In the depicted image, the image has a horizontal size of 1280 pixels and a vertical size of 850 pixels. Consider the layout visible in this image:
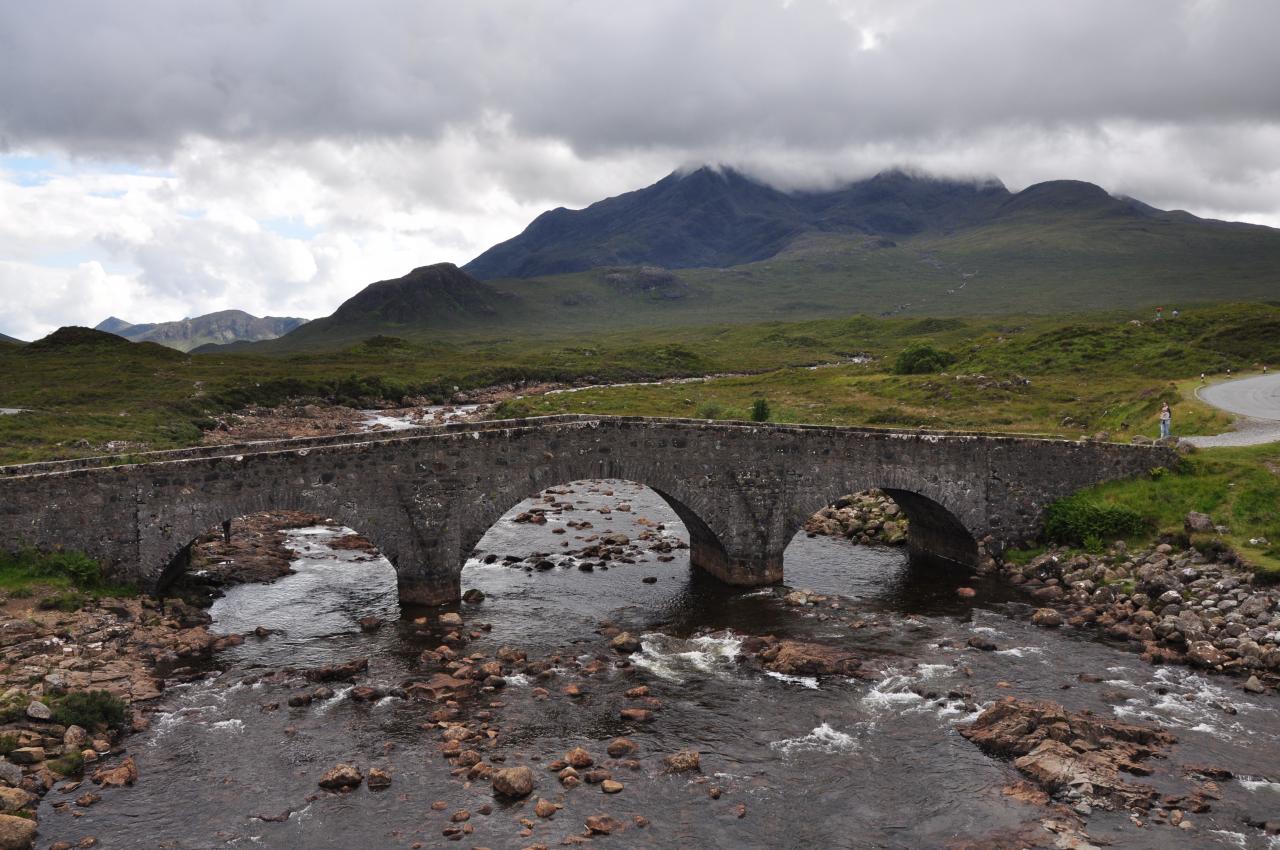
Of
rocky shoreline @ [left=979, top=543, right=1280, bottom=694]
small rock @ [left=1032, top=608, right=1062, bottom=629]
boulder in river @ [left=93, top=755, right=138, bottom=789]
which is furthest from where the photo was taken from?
small rock @ [left=1032, top=608, right=1062, bottom=629]

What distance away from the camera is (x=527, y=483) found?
3014cm

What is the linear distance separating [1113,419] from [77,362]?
94.9 metres

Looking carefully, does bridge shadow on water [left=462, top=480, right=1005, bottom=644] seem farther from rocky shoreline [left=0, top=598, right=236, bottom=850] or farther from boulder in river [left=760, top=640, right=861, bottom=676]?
rocky shoreline [left=0, top=598, right=236, bottom=850]

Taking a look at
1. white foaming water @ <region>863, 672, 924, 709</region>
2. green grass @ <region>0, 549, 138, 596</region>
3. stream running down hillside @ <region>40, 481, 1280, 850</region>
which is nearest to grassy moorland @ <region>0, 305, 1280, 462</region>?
green grass @ <region>0, 549, 138, 596</region>

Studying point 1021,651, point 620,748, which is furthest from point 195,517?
point 1021,651

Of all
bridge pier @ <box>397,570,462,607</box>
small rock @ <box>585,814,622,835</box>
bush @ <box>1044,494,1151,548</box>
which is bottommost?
small rock @ <box>585,814,622,835</box>

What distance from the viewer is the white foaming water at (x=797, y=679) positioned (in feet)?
79.4

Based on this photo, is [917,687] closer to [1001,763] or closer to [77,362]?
[1001,763]

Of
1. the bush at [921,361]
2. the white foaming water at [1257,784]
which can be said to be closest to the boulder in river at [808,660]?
the white foaming water at [1257,784]

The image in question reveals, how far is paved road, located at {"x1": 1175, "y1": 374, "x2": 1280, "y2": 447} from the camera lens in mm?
37625

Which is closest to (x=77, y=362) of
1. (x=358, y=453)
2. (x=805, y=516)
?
(x=358, y=453)

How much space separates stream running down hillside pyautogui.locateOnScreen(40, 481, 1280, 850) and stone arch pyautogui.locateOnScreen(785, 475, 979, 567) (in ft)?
8.77

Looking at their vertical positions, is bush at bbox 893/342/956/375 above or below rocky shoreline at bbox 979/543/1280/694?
above

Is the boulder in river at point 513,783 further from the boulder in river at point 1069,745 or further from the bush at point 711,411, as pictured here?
the bush at point 711,411
